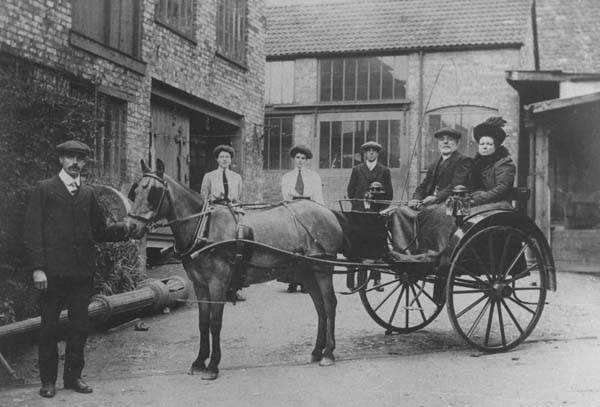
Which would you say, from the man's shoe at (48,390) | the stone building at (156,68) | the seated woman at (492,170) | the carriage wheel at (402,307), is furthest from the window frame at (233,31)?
the man's shoe at (48,390)

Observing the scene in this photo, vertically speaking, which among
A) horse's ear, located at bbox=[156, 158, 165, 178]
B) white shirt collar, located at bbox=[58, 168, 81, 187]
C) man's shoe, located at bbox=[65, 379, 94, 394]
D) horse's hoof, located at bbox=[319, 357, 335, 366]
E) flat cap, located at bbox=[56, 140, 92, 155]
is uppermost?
flat cap, located at bbox=[56, 140, 92, 155]

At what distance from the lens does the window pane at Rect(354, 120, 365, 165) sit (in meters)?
23.2

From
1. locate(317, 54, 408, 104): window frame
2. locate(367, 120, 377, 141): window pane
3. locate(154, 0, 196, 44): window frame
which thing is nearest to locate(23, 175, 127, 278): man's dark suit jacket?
locate(154, 0, 196, 44): window frame

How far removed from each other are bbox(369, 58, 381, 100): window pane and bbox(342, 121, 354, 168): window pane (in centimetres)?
125

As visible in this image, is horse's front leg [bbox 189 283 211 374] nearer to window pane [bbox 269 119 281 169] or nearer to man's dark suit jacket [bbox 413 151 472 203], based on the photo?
man's dark suit jacket [bbox 413 151 472 203]

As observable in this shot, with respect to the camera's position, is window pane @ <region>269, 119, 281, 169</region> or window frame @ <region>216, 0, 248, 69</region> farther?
window pane @ <region>269, 119, 281, 169</region>

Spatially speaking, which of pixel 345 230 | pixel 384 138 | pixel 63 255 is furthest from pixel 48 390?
pixel 384 138

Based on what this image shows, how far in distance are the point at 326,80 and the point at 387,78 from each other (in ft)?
7.26

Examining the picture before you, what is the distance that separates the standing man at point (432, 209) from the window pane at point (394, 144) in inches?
616

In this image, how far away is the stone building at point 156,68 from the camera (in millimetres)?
8805

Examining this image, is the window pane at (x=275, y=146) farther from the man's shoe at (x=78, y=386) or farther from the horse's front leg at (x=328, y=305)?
the man's shoe at (x=78, y=386)

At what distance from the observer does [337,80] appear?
23531 mm

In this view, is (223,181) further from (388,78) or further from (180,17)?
(388,78)

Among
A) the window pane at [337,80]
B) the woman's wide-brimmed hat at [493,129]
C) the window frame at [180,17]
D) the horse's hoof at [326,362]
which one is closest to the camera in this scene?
the horse's hoof at [326,362]
